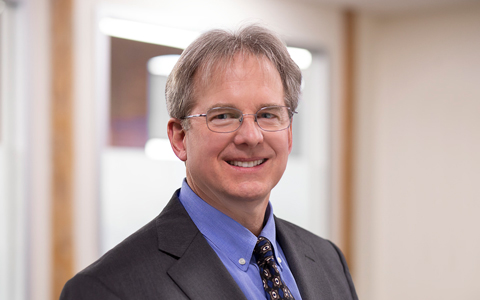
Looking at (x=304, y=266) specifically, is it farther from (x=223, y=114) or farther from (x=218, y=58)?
(x=218, y=58)

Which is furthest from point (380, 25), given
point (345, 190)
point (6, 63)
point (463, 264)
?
point (6, 63)

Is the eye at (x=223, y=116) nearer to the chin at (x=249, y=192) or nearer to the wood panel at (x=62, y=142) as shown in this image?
the chin at (x=249, y=192)

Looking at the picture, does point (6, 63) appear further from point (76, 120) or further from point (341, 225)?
point (341, 225)

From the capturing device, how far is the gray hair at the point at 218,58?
1344 millimetres

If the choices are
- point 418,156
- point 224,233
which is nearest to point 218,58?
point 224,233

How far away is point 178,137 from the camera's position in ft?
4.74

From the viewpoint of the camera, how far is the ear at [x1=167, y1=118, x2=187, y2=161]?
143cm

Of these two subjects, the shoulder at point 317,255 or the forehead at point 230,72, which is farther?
the shoulder at point 317,255

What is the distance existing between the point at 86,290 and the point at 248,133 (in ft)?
1.83

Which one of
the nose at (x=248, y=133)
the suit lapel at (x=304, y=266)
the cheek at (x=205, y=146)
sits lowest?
the suit lapel at (x=304, y=266)

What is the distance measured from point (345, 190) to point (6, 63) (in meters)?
3.16

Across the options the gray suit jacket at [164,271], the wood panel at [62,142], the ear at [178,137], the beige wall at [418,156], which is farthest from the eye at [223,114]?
the beige wall at [418,156]

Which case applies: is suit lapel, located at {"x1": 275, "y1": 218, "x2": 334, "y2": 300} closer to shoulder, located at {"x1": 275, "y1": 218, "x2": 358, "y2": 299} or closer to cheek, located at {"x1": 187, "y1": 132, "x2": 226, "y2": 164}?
shoulder, located at {"x1": 275, "y1": 218, "x2": 358, "y2": 299}

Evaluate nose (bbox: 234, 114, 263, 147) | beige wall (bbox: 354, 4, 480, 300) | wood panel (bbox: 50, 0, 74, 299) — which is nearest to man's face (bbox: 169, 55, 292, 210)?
nose (bbox: 234, 114, 263, 147)
